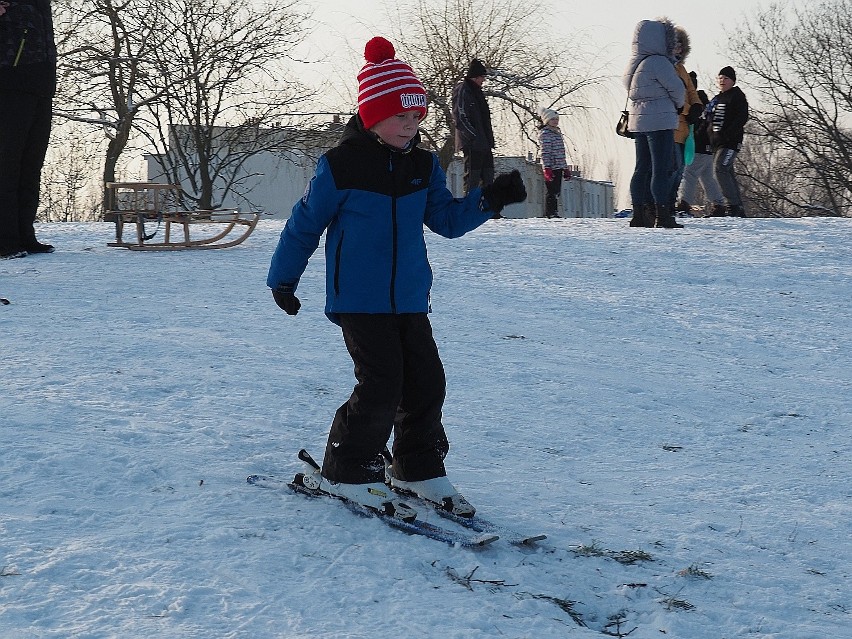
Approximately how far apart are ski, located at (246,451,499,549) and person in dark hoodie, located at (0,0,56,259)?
4.66 metres

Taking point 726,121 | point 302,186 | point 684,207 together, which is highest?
point 726,121

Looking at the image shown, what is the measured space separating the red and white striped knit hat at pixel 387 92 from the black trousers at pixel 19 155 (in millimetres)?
4539

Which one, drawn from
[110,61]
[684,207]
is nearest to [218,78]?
[110,61]

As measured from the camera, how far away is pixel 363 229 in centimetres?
311

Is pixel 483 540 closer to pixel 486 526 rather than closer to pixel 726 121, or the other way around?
pixel 486 526

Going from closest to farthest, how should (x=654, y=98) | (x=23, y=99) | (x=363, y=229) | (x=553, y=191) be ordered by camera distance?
(x=363, y=229), (x=23, y=99), (x=654, y=98), (x=553, y=191)

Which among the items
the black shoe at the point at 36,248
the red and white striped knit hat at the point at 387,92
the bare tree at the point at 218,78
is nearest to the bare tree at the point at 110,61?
the bare tree at the point at 218,78

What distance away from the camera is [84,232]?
10.4 meters

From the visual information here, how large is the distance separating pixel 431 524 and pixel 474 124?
798 cm

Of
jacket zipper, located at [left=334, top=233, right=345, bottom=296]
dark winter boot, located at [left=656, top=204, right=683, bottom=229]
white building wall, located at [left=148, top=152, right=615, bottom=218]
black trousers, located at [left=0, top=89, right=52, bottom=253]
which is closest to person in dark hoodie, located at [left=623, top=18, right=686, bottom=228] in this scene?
dark winter boot, located at [left=656, top=204, right=683, bottom=229]

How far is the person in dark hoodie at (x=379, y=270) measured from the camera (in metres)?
3.11

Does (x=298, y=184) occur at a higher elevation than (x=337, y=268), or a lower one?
higher

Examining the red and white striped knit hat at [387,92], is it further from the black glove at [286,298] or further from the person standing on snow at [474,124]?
the person standing on snow at [474,124]

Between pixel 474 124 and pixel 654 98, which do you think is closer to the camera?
pixel 654 98
